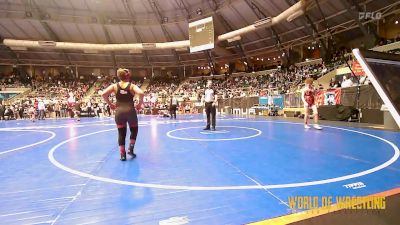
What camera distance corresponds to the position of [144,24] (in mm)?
34469

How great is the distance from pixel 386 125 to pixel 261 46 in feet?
93.2

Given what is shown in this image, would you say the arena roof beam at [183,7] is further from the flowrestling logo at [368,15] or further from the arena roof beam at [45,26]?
the flowrestling logo at [368,15]

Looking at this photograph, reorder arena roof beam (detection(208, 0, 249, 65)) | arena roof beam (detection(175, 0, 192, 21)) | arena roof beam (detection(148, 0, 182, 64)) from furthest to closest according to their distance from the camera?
1. arena roof beam (detection(148, 0, 182, 64))
2. arena roof beam (detection(175, 0, 192, 21))
3. arena roof beam (detection(208, 0, 249, 65))

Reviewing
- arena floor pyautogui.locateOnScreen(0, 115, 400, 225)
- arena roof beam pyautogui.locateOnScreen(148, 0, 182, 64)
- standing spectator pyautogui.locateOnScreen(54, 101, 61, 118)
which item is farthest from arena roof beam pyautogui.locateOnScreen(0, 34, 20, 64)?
arena floor pyautogui.locateOnScreen(0, 115, 400, 225)

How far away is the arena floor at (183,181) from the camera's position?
8.52 ft

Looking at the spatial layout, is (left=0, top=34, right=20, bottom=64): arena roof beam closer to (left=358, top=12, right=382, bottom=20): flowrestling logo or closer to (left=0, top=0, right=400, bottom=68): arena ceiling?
(left=0, top=0, right=400, bottom=68): arena ceiling

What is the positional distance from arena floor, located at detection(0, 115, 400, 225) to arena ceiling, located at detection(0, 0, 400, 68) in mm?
22473

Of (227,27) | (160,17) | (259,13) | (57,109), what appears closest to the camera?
(57,109)

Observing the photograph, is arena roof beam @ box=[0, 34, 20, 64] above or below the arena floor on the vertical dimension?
above

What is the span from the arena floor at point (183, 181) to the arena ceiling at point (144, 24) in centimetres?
2247

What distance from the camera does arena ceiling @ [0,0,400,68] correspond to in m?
27.2

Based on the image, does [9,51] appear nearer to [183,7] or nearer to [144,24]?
[144,24]

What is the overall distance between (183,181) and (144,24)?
112 ft

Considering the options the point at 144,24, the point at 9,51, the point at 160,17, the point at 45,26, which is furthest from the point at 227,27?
the point at 9,51
